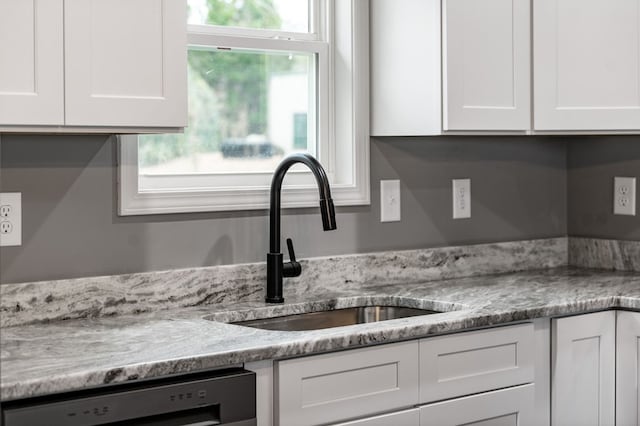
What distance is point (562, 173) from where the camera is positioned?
3.55m

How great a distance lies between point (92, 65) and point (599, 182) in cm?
205

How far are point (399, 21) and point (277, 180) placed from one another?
675 millimetres

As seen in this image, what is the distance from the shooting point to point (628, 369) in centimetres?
275

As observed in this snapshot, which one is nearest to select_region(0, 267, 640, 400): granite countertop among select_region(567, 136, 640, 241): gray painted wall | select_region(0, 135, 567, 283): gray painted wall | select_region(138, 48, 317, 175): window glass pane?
select_region(0, 135, 567, 283): gray painted wall

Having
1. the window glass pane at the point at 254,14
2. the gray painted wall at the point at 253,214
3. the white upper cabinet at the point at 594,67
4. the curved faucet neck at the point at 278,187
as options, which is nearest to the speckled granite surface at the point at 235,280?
the gray painted wall at the point at 253,214

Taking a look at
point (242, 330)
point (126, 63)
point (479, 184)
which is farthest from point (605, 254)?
point (126, 63)

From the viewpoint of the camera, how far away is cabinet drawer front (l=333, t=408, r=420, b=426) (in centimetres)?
226

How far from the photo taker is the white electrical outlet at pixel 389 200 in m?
3.08

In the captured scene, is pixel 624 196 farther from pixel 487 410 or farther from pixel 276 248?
pixel 276 248

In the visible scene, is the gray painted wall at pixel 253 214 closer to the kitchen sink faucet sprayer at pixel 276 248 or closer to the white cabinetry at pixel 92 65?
the kitchen sink faucet sprayer at pixel 276 248

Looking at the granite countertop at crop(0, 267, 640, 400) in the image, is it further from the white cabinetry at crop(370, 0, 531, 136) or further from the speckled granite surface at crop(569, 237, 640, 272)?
the white cabinetry at crop(370, 0, 531, 136)

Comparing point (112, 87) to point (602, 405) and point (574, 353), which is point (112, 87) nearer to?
point (574, 353)

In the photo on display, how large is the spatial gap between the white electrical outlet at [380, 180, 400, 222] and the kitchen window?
0.26 ft

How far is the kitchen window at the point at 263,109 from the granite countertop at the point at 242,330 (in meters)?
0.33
